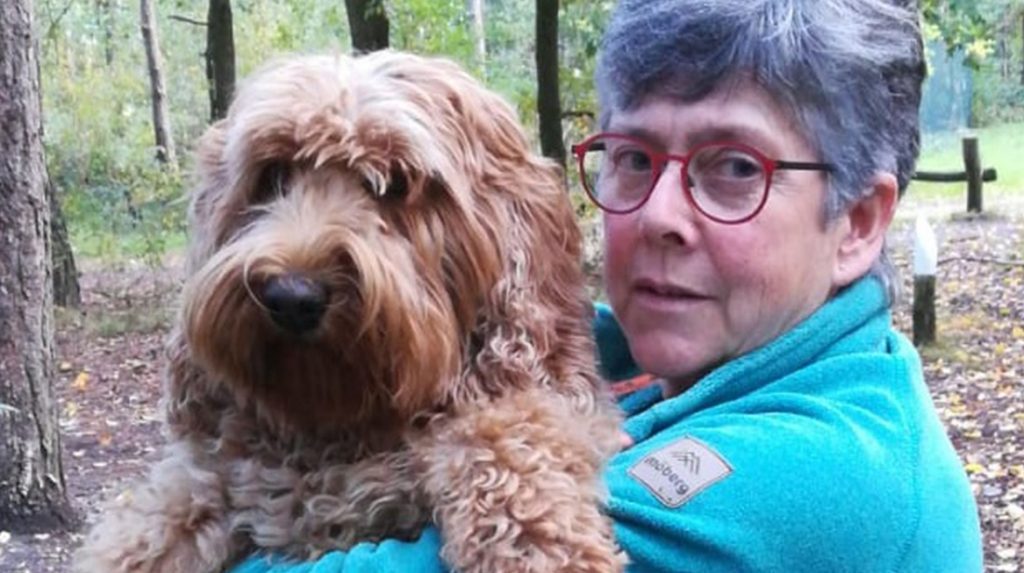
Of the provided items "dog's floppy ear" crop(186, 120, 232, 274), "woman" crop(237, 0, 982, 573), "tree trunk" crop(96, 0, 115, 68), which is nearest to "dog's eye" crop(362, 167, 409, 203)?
"dog's floppy ear" crop(186, 120, 232, 274)

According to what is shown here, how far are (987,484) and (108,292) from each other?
13.8 meters

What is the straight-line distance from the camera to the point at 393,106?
9.73 feet

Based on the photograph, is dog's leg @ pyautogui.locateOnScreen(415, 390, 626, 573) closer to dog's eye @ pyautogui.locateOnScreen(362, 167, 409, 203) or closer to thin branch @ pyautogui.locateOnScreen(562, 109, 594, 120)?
dog's eye @ pyautogui.locateOnScreen(362, 167, 409, 203)

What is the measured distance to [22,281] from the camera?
24.8ft

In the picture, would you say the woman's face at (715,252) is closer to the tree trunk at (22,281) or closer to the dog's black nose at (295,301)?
the dog's black nose at (295,301)

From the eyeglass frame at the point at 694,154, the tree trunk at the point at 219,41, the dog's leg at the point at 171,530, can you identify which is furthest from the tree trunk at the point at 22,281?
the tree trunk at the point at 219,41

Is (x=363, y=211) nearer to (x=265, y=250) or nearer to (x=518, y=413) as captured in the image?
(x=265, y=250)

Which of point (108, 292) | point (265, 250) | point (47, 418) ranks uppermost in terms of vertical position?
point (265, 250)

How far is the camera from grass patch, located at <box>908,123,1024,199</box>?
28.1 meters

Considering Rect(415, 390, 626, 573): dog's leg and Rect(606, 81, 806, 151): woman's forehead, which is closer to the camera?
Rect(415, 390, 626, 573): dog's leg

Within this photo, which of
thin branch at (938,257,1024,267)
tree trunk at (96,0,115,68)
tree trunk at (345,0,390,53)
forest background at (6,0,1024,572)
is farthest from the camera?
tree trunk at (96,0,115,68)

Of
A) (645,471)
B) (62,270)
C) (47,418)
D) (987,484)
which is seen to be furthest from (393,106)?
(62,270)

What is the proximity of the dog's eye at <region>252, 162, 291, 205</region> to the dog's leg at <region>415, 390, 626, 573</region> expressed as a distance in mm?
578

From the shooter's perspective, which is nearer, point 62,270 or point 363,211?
point 363,211
